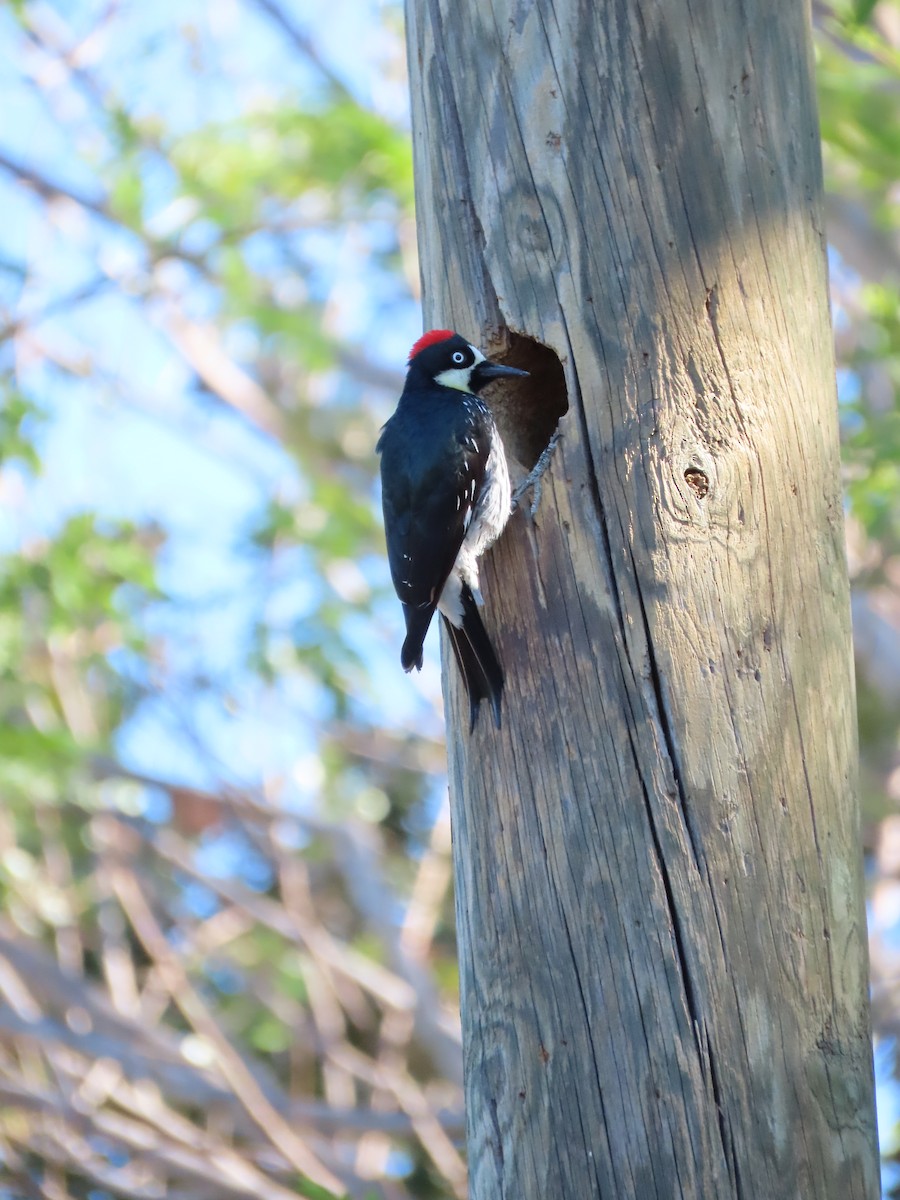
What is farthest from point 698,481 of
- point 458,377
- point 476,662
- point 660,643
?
point 458,377

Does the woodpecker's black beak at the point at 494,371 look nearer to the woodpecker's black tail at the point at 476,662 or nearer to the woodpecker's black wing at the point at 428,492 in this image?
the woodpecker's black wing at the point at 428,492

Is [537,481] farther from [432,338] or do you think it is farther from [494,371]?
[432,338]

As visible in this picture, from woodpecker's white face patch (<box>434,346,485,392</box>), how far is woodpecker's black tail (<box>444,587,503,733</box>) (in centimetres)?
60

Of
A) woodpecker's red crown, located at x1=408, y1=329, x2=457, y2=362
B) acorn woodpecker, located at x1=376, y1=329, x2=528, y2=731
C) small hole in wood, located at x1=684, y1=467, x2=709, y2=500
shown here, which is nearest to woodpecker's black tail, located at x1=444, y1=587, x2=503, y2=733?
acorn woodpecker, located at x1=376, y1=329, x2=528, y2=731

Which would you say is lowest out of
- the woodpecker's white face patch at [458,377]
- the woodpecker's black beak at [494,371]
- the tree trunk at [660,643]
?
the tree trunk at [660,643]

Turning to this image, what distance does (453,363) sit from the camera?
9.64ft

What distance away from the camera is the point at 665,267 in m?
2.26

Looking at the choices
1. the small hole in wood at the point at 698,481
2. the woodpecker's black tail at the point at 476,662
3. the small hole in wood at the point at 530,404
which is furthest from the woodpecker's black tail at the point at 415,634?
the small hole in wood at the point at 698,481

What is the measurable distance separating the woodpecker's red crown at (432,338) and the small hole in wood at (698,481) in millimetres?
662

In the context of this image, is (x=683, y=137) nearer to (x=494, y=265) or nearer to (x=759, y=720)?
(x=494, y=265)

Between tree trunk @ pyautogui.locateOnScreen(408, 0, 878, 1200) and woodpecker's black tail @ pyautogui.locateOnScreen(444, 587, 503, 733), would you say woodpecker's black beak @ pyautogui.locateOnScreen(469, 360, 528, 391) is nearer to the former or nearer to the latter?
tree trunk @ pyautogui.locateOnScreen(408, 0, 878, 1200)

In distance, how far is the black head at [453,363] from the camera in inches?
106

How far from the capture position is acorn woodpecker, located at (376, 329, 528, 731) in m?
2.67

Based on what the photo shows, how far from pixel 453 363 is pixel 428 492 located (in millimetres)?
304
